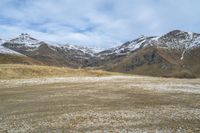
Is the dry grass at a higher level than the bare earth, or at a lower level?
higher

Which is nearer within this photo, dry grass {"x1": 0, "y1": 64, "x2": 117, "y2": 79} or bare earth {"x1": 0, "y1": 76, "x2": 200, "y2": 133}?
bare earth {"x1": 0, "y1": 76, "x2": 200, "y2": 133}

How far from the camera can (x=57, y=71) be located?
294 ft

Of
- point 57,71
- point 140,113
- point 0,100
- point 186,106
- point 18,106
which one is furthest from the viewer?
point 57,71

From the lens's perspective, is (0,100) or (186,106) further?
(0,100)

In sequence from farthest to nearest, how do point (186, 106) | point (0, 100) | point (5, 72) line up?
point (5, 72) → point (0, 100) → point (186, 106)

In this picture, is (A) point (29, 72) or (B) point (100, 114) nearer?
(B) point (100, 114)

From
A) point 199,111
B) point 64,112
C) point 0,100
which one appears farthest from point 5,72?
point 199,111

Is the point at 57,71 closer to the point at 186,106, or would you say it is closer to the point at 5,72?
the point at 5,72

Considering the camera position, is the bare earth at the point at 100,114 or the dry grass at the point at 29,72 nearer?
the bare earth at the point at 100,114

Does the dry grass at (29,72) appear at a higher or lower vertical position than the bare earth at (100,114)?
higher

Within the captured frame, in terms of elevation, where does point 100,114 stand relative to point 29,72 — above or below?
below

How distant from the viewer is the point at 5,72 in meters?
77.7

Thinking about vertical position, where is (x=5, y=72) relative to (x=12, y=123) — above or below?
above

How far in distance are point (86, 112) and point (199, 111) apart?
10.3 m
